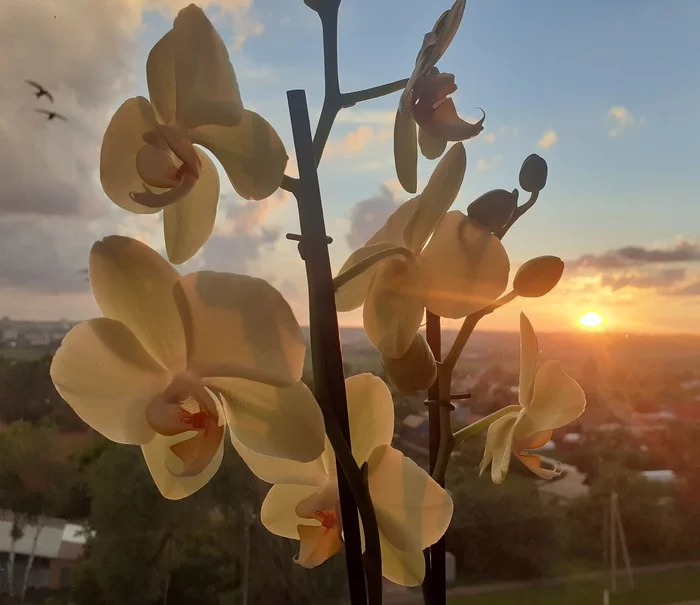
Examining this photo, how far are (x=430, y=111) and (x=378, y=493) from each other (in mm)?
213

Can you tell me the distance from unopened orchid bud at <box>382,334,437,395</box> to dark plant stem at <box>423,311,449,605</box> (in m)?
0.04

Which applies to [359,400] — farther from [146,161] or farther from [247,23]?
[247,23]

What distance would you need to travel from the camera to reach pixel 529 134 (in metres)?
0.95

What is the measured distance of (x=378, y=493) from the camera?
0.40m

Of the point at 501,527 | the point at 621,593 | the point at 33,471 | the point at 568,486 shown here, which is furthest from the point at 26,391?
the point at 621,593

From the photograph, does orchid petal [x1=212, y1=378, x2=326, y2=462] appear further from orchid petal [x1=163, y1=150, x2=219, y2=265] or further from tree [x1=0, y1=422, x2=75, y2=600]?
tree [x1=0, y1=422, x2=75, y2=600]

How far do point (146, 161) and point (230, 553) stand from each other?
0.60 meters

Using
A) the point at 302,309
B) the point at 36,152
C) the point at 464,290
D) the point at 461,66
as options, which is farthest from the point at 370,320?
the point at 461,66

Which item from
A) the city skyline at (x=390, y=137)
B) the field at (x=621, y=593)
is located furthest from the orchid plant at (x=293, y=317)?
the field at (x=621, y=593)

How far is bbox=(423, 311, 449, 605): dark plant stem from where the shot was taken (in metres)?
0.40

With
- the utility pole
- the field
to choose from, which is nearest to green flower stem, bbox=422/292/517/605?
the field

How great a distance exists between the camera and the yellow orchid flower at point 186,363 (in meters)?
0.32

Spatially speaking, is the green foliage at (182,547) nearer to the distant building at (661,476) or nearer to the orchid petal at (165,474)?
the orchid petal at (165,474)

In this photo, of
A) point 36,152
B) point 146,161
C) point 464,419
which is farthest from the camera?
point 464,419
